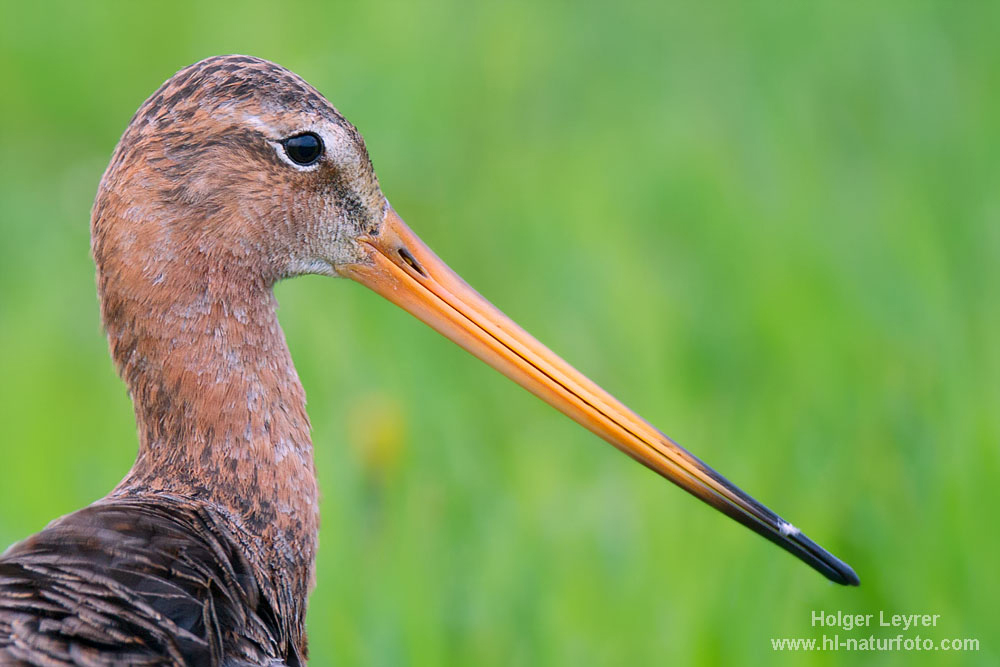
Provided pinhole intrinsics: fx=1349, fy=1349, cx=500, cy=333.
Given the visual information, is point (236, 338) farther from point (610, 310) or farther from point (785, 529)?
point (610, 310)

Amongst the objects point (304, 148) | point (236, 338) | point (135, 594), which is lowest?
point (135, 594)

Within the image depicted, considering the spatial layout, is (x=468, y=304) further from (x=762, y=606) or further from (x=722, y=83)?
(x=722, y=83)

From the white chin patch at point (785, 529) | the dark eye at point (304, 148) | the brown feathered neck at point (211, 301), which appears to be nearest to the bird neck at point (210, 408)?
the brown feathered neck at point (211, 301)

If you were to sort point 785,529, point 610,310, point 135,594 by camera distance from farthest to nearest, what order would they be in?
point 610,310 → point 785,529 → point 135,594

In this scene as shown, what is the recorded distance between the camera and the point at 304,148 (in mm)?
2648

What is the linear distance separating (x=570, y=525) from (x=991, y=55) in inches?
132

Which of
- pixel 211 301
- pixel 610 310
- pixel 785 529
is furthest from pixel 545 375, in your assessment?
pixel 610 310

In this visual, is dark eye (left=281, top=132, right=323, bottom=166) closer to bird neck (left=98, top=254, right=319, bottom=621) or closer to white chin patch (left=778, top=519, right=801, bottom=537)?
bird neck (left=98, top=254, right=319, bottom=621)

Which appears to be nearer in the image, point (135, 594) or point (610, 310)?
point (135, 594)

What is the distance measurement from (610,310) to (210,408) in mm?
2606

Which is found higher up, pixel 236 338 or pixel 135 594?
pixel 236 338

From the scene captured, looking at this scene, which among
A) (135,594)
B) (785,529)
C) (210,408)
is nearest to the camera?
(135,594)

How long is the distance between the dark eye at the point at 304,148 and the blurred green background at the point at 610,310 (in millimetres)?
1393

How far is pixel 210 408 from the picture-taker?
8.43 ft
